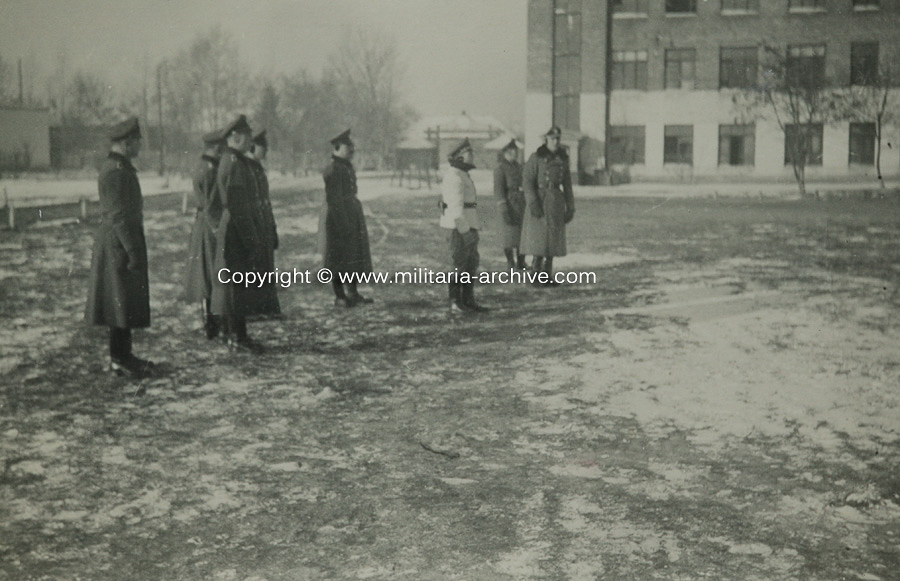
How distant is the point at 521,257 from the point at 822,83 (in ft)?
51.2

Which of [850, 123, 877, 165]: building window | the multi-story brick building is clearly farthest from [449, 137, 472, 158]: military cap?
the multi-story brick building

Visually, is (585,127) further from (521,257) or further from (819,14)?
(521,257)

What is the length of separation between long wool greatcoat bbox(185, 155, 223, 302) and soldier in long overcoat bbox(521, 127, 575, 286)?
4549 mm

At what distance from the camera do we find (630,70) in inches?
1655

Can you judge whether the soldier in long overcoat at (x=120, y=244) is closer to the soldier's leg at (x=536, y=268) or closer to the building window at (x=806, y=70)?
the soldier's leg at (x=536, y=268)

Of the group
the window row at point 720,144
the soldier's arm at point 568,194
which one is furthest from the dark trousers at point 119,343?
the window row at point 720,144

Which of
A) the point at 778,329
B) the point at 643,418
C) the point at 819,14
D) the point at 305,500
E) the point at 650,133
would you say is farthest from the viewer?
the point at 650,133

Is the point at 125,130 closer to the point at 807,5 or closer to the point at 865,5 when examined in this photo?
the point at 865,5

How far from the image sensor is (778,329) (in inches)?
337

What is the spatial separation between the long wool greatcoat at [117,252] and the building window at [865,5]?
48.3 ft

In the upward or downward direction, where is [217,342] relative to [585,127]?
downward

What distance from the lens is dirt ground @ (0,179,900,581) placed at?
3695 mm

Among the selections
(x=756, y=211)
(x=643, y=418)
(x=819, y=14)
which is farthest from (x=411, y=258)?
(x=819, y=14)

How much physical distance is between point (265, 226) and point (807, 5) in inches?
948
